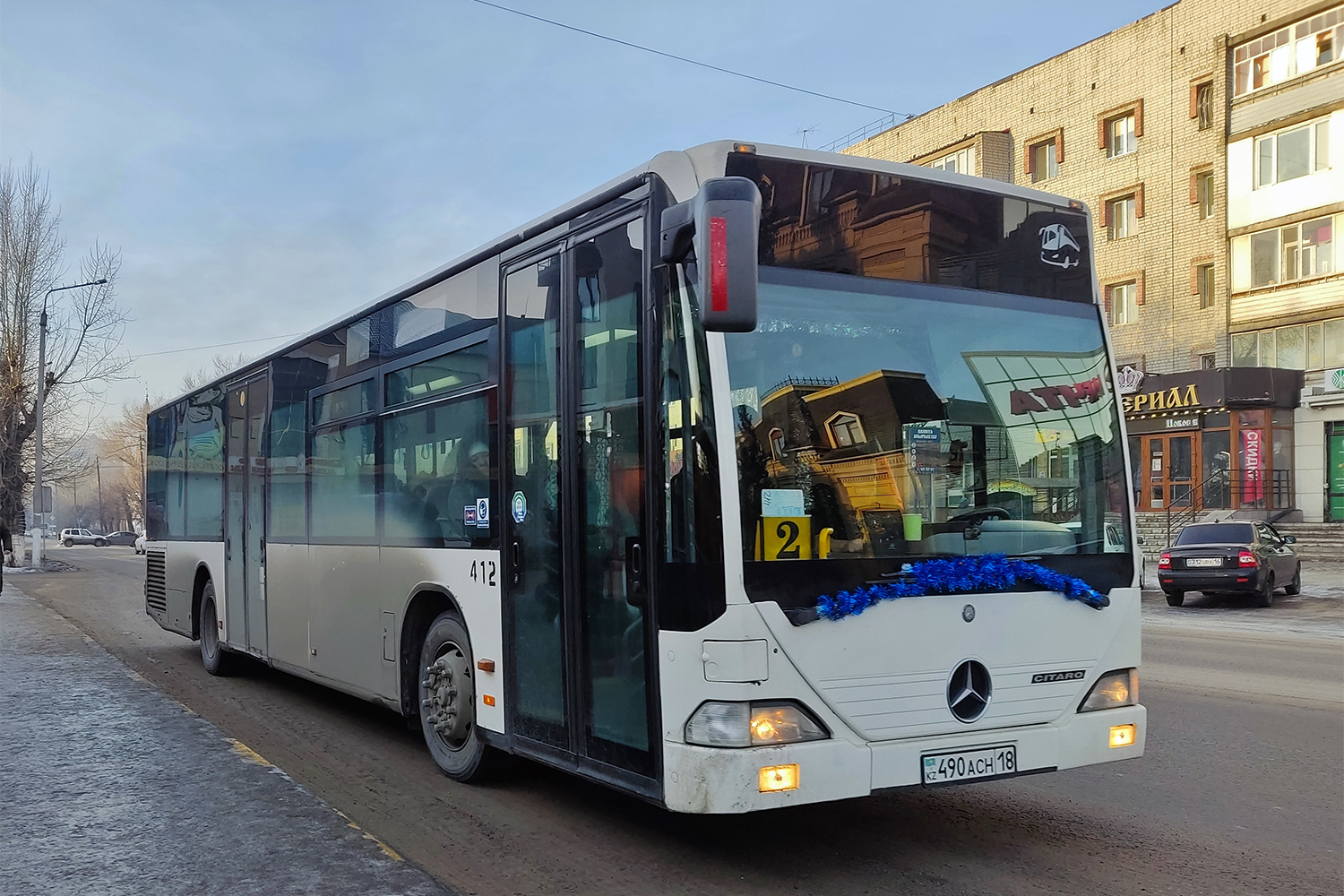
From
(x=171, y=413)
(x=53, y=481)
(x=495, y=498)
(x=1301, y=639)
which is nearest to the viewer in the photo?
(x=495, y=498)

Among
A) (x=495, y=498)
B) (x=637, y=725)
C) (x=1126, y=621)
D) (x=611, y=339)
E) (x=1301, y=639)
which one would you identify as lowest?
(x=1301, y=639)

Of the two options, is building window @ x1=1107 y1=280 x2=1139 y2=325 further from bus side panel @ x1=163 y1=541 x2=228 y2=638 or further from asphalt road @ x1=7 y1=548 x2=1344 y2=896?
bus side panel @ x1=163 y1=541 x2=228 y2=638

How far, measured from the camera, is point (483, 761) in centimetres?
642

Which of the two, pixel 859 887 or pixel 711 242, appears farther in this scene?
pixel 859 887

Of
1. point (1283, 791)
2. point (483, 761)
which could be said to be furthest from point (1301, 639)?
point (483, 761)

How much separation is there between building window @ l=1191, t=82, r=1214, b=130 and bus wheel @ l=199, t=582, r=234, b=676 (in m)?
32.7

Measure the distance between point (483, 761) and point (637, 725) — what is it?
71.8 inches

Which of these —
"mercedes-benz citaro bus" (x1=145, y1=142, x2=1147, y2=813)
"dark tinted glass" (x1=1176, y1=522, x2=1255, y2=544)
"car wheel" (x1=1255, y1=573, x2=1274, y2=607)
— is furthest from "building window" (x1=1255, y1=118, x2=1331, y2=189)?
"mercedes-benz citaro bus" (x1=145, y1=142, x2=1147, y2=813)

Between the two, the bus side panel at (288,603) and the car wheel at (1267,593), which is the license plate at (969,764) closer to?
the bus side panel at (288,603)

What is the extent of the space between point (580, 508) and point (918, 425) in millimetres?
1548

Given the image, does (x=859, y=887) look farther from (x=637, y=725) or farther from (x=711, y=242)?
(x=711, y=242)

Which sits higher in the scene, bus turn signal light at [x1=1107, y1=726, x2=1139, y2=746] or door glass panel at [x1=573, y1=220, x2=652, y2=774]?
door glass panel at [x1=573, y1=220, x2=652, y2=774]

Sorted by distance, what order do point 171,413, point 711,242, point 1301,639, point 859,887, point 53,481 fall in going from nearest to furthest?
point 711,242, point 859,887, point 171,413, point 1301,639, point 53,481

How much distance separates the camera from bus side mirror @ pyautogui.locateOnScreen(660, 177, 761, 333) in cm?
436
